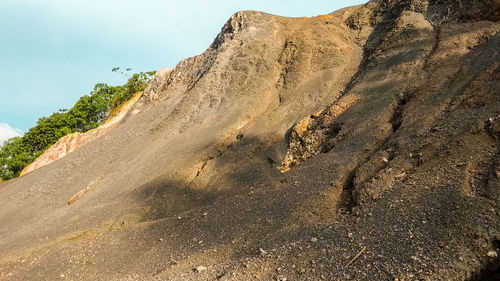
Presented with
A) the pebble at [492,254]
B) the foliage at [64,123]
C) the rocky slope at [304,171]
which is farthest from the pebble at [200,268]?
the foliage at [64,123]

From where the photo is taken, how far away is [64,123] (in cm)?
4209

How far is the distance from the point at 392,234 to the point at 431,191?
4.39ft

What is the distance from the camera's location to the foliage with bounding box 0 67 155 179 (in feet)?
132

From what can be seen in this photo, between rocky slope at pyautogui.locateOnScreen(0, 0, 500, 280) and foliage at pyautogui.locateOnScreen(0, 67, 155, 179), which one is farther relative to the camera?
foliage at pyautogui.locateOnScreen(0, 67, 155, 179)

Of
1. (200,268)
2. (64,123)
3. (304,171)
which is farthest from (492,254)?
(64,123)

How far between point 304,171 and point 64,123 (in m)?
39.9

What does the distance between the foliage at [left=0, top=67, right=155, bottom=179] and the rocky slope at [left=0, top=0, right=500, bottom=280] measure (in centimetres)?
2065

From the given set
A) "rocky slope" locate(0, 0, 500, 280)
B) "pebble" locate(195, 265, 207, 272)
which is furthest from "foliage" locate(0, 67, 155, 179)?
"pebble" locate(195, 265, 207, 272)

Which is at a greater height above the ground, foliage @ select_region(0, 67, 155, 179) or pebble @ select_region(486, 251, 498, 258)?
foliage @ select_region(0, 67, 155, 179)

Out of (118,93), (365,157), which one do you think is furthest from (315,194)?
(118,93)

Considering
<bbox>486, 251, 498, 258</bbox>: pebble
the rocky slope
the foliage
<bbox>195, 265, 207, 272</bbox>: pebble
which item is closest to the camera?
<bbox>486, 251, 498, 258</bbox>: pebble

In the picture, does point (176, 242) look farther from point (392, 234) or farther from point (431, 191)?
point (431, 191)

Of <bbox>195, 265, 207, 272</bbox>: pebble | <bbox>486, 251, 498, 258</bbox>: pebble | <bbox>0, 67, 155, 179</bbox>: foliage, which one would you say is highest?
<bbox>0, 67, 155, 179</bbox>: foliage

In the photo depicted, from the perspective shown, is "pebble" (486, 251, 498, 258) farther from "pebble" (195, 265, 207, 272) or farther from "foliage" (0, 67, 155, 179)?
"foliage" (0, 67, 155, 179)
